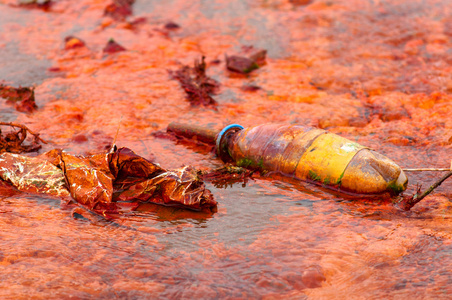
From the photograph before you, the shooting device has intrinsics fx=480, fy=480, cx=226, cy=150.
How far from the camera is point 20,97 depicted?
228 inches

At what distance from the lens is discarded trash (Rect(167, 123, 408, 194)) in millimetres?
3746

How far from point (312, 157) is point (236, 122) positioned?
5.20ft

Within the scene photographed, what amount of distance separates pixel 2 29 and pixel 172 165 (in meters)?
5.31

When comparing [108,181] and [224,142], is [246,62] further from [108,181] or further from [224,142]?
[108,181]

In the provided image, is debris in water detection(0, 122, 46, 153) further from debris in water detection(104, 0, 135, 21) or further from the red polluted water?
debris in water detection(104, 0, 135, 21)

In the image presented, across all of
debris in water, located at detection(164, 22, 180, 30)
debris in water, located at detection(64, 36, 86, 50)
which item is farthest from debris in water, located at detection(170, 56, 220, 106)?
debris in water, located at detection(64, 36, 86, 50)

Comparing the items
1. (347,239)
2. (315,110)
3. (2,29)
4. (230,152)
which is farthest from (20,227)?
(2,29)

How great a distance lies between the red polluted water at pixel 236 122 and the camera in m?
2.85

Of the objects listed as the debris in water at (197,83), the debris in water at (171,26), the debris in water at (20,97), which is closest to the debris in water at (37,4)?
the debris in water at (171,26)

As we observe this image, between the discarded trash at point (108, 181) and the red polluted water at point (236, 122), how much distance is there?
0.35 feet

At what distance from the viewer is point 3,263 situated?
285 centimetres

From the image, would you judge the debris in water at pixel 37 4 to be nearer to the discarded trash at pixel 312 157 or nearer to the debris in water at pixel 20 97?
the debris in water at pixel 20 97

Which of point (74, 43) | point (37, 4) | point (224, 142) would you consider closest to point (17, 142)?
point (224, 142)

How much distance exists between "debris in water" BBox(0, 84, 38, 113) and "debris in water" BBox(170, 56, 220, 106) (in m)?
1.80
